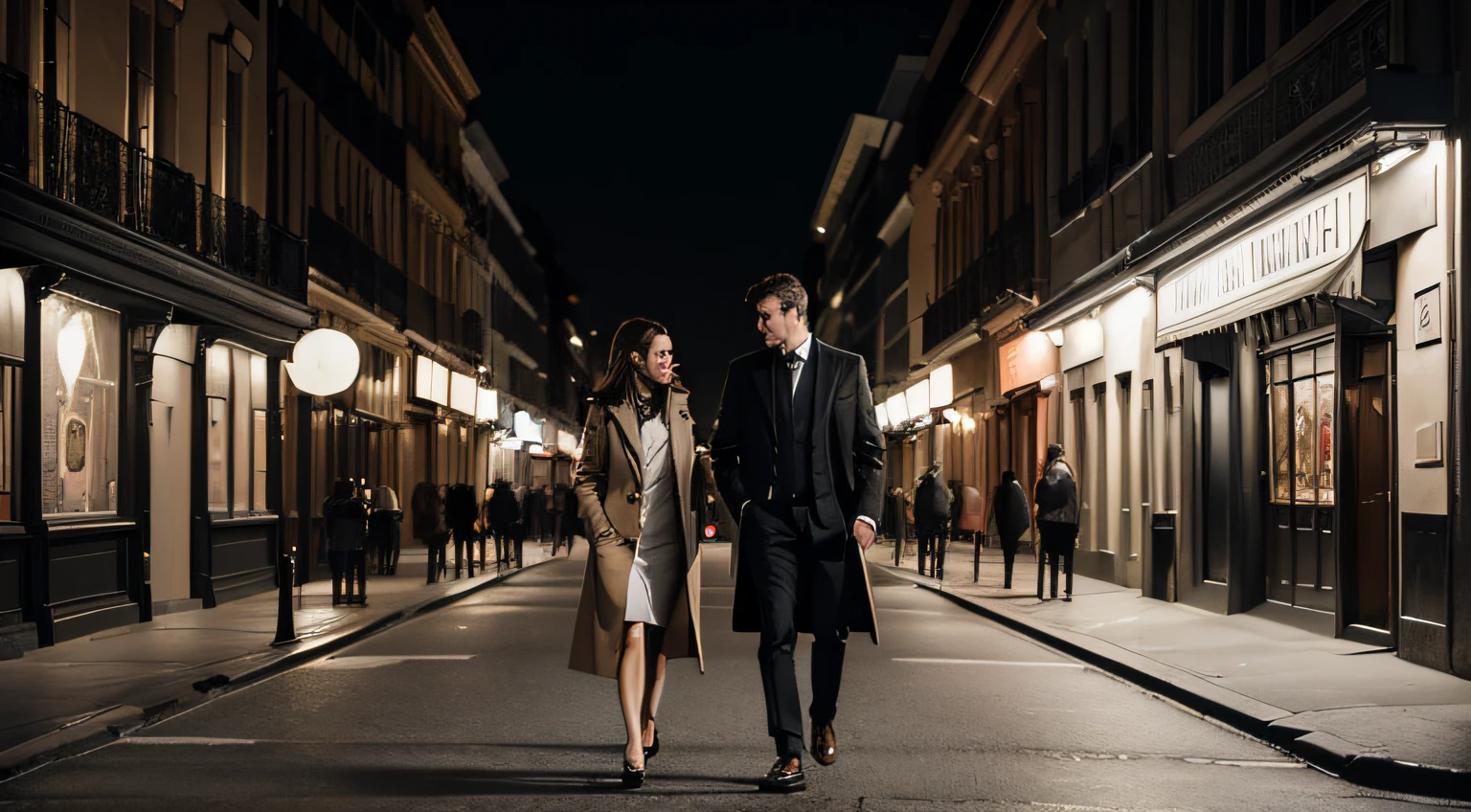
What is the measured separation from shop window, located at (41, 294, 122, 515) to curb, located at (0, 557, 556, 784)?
3.36m

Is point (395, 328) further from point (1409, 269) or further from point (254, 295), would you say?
point (1409, 269)

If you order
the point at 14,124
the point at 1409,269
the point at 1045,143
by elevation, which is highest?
the point at 1045,143

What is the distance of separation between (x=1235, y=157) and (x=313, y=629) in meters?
10.1

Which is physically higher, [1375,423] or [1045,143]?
[1045,143]

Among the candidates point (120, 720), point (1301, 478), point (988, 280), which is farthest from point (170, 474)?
point (988, 280)

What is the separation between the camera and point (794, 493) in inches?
277

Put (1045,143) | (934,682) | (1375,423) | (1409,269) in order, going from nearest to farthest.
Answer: (934,682)
(1409,269)
(1375,423)
(1045,143)

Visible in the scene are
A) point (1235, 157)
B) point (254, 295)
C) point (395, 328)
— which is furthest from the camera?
point (395, 328)

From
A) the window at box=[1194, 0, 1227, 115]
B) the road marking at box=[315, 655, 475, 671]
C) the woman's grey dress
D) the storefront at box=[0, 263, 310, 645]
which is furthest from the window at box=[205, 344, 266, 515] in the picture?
the woman's grey dress

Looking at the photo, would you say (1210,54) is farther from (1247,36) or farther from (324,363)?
(324,363)

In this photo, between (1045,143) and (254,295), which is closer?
(254,295)

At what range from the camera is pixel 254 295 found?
20.5m

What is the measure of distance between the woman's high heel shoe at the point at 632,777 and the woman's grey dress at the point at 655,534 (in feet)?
2.12

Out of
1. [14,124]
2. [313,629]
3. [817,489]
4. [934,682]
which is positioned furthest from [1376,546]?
[14,124]
